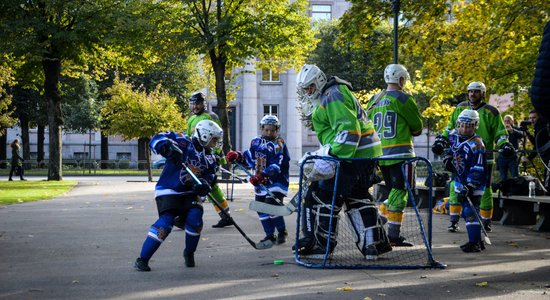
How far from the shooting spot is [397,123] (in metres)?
10.2

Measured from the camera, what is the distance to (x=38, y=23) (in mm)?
30734

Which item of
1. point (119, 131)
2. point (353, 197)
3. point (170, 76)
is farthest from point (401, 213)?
point (170, 76)

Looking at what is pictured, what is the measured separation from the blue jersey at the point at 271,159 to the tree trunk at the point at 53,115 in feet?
76.0

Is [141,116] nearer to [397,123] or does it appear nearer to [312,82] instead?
[397,123]

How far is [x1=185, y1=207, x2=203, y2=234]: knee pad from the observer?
8852 mm

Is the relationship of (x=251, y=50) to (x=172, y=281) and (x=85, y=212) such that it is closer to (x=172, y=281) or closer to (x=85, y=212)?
(x=85, y=212)

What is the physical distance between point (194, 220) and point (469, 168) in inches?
149

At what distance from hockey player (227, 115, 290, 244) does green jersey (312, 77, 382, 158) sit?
72.8 inches

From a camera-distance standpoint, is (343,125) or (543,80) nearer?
(543,80)

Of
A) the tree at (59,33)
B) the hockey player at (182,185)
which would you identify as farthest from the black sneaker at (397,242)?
the tree at (59,33)

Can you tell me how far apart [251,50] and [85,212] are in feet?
53.5

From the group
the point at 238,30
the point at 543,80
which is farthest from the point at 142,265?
the point at 238,30

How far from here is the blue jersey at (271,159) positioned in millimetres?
11203

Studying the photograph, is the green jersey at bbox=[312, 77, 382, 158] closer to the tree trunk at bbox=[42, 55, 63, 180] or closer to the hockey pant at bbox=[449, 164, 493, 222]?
the hockey pant at bbox=[449, 164, 493, 222]
